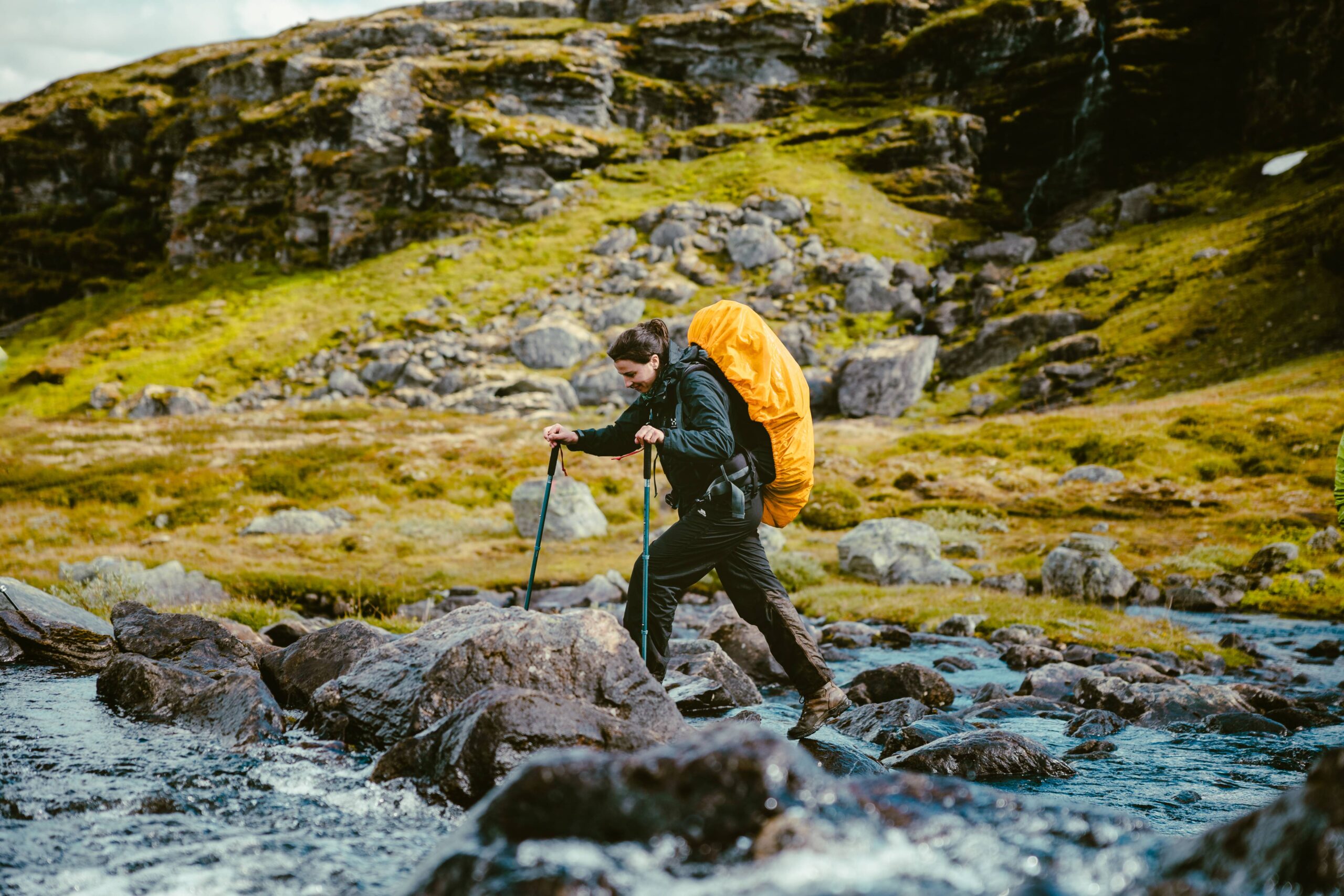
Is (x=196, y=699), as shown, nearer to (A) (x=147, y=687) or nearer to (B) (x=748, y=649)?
(A) (x=147, y=687)

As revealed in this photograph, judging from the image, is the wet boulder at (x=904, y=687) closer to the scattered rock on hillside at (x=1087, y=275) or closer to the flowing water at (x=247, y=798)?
the flowing water at (x=247, y=798)

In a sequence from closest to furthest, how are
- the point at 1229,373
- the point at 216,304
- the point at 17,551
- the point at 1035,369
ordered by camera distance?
the point at 17,551
the point at 1229,373
the point at 1035,369
the point at 216,304

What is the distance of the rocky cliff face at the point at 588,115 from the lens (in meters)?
70.1

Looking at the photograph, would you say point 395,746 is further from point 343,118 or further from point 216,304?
point 343,118

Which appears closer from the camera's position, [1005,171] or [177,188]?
[1005,171]

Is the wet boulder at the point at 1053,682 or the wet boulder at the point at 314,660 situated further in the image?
the wet boulder at the point at 1053,682

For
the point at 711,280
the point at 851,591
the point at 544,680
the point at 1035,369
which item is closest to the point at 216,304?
the point at 711,280

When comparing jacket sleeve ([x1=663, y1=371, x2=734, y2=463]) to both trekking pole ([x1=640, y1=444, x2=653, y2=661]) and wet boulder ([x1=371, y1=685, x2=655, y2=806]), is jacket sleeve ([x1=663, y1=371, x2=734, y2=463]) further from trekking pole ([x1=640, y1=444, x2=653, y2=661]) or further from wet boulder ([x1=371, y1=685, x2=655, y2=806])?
wet boulder ([x1=371, y1=685, x2=655, y2=806])

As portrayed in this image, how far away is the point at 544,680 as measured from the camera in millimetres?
5887

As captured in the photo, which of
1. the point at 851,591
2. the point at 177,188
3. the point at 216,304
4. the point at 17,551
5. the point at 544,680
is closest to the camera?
the point at 544,680

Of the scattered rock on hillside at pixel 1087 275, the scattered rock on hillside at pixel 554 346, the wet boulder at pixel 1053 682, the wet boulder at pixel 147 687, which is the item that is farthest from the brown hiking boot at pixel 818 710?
the scattered rock on hillside at pixel 1087 275

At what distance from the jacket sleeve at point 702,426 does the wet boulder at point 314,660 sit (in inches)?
146

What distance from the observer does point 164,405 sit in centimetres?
5419

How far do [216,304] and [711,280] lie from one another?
48288 millimetres
